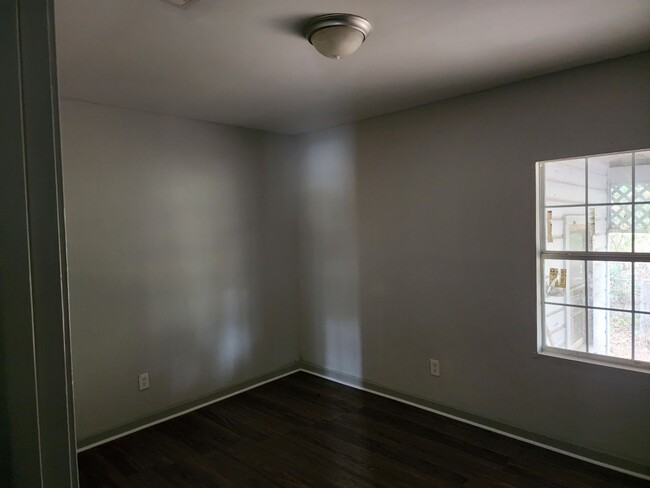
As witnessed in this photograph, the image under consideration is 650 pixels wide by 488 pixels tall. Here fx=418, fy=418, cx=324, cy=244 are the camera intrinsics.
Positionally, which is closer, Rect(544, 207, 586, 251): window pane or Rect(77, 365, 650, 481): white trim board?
Rect(77, 365, 650, 481): white trim board

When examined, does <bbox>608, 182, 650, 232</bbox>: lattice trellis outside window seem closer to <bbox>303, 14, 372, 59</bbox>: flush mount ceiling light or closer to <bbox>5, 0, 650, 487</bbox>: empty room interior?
A: <bbox>5, 0, 650, 487</bbox>: empty room interior

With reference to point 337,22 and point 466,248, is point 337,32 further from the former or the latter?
point 466,248

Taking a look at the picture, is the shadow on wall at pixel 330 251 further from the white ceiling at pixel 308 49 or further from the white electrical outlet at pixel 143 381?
the white electrical outlet at pixel 143 381

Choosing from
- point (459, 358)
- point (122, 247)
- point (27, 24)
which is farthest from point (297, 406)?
point (27, 24)

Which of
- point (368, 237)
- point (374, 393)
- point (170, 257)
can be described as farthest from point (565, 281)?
point (170, 257)

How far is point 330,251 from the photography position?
4.05 m

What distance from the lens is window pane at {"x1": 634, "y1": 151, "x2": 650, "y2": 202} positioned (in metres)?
2.46

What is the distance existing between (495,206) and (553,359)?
3.54 ft

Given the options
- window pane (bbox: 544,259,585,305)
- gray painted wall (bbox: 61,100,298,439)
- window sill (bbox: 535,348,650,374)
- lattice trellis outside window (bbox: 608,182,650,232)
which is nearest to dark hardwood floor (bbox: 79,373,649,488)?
gray painted wall (bbox: 61,100,298,439)

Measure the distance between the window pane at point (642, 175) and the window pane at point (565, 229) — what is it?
313mm

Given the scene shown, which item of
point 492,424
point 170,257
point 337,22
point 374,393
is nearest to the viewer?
point 337,22

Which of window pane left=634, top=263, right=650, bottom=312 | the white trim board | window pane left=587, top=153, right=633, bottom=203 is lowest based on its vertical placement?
the white trim board

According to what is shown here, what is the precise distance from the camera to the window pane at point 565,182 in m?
2.71

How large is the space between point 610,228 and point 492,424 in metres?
1.57
